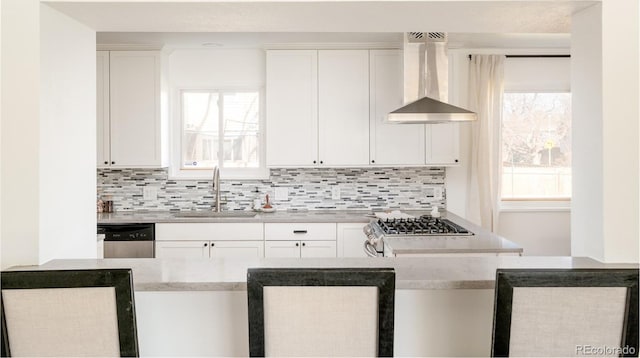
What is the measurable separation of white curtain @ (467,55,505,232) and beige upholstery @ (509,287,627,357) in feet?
10.9

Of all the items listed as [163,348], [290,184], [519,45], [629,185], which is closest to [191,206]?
[290,184]

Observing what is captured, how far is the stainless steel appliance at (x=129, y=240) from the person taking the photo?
4000 millimetres

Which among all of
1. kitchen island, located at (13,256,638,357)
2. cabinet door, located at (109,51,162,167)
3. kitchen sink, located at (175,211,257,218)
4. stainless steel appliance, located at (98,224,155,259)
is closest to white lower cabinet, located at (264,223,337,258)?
kitchen sink, located at (175,211,257,218)

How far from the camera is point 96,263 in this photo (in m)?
1.64

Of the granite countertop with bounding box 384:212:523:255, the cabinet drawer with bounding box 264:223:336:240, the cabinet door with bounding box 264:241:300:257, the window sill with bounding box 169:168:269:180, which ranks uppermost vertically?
the window sill with bounding box 169:168:269:180

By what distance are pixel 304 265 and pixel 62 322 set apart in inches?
28.6

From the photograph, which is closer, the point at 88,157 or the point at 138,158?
the point at 88,157

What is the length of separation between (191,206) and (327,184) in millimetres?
1346

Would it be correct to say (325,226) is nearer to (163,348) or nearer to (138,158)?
(138,158)

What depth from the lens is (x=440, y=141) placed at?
4332mm

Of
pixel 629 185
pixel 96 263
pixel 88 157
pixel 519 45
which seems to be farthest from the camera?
pixel 519 45

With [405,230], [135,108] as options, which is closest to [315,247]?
[405,230]

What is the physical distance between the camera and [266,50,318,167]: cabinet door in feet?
14.0

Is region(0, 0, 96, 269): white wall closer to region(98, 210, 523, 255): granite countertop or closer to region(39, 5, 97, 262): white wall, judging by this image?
region(39, 5, 97, 262): white wall
